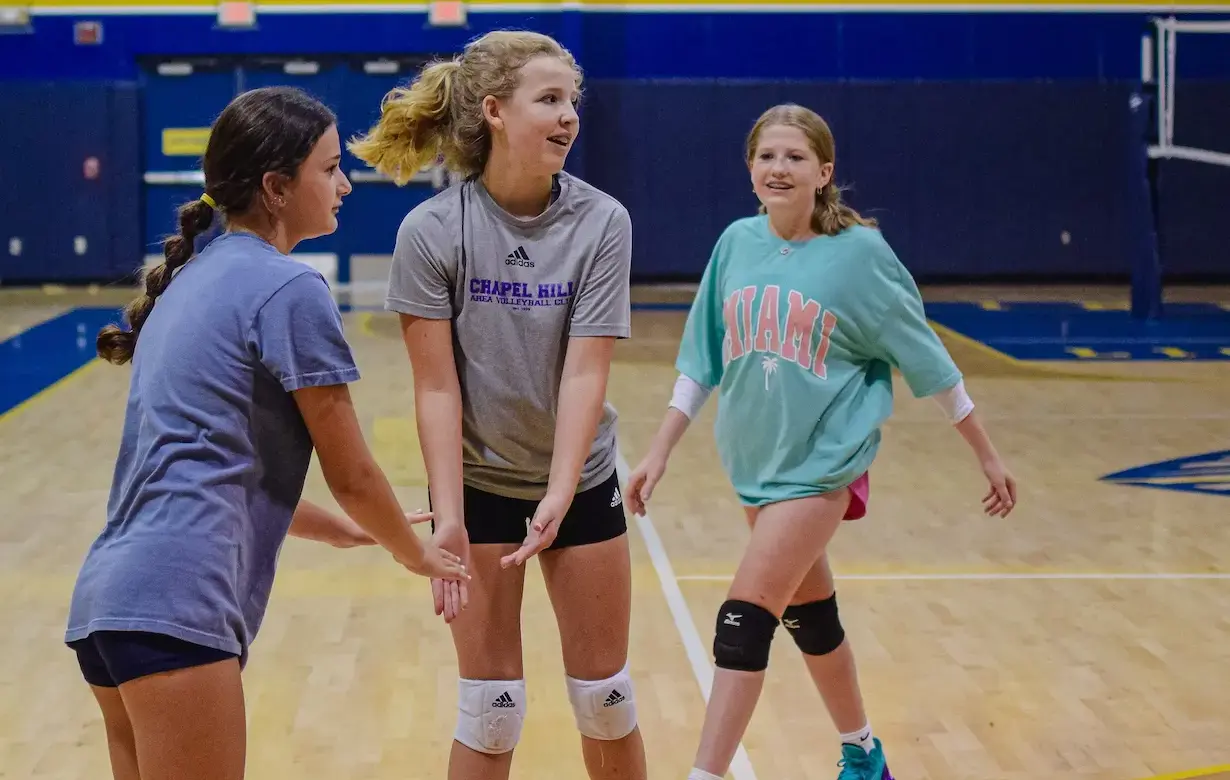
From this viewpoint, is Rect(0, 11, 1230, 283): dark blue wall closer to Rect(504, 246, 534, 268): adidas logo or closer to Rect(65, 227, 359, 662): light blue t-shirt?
Rect(504, 246, 534, 268): adidas logo

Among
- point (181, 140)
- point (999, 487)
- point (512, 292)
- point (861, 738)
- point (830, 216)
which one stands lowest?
point (861, 738)

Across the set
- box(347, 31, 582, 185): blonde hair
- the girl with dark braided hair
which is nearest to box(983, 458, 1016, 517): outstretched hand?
box(347, 31, 582, 185): blonde hair

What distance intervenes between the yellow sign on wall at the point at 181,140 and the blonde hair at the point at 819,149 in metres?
14.1

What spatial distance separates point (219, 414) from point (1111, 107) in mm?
15934

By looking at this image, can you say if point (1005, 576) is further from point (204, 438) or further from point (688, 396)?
point (204, 438)

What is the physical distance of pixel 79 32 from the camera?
16.3 meters

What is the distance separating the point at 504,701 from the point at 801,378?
989 millimetres

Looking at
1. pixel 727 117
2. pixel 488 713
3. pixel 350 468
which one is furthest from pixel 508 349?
pixel 727 117

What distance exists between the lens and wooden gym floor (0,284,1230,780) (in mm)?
3830

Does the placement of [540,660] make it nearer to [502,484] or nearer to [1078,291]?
[502,484]

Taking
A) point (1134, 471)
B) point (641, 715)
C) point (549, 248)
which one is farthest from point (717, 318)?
point (1134, 471)

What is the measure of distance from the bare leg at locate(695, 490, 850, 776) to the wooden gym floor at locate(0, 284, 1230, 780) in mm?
566

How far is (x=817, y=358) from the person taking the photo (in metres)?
3.31

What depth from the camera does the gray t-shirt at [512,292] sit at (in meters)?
2.70
